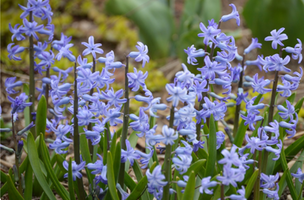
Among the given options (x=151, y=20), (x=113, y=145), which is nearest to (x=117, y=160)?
(x=113, y=145)

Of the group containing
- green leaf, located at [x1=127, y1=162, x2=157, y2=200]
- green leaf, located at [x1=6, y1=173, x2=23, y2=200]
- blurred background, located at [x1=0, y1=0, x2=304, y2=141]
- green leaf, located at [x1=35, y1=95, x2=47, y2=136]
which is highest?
blurred background, located at [x1=0, y1=0, x2=304, y2=141]

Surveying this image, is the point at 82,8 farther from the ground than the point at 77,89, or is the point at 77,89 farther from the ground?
the point at 82,8

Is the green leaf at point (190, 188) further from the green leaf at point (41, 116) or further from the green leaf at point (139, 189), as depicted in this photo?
the green leaf at point (41, 116)

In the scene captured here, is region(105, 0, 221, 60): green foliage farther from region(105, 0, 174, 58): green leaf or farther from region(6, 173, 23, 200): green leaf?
region(6, 173, 23, 200): green leaf

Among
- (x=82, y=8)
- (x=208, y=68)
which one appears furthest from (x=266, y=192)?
(x=82, y=8)

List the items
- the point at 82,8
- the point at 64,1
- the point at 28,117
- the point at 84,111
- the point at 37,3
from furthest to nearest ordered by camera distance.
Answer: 1. the point at 82,8
2. the point at 64,1
3. the point at 28,117
4. the point at 37,3
5. the point at 84,111

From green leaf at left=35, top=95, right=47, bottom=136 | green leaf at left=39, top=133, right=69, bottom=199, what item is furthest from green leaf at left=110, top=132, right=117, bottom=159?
green leaf at left=35, top=95, right=47, bottom=136

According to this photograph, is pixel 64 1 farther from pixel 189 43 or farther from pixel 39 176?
pixel 39 176
